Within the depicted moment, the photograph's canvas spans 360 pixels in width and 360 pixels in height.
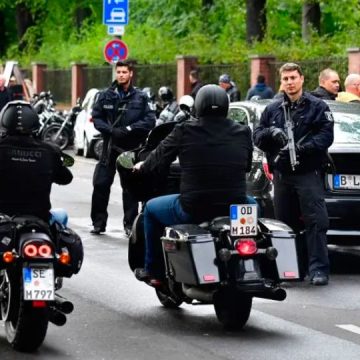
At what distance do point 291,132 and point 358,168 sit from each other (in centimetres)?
96

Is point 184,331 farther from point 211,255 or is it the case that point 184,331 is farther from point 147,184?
point 147,184

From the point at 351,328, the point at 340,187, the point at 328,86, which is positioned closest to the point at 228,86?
the point at 328,86

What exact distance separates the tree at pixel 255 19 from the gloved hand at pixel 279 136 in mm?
30038

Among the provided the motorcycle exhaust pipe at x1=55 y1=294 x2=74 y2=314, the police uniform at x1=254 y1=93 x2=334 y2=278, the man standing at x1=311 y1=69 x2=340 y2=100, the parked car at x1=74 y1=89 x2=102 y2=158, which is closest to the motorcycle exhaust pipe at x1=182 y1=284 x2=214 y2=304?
the motorcycle exhaust pipe at x1=55 y1=294 x2=74 y2=314

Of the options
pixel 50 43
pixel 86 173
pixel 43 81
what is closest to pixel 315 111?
pixel 86 173

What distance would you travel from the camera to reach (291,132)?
40.3 ft

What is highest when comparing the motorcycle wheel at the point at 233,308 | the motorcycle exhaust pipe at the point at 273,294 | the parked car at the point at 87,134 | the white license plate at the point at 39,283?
the white license plate at the point at 39,283

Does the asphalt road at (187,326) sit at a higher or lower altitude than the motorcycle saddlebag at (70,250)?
lower

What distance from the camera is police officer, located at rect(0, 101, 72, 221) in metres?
9.19

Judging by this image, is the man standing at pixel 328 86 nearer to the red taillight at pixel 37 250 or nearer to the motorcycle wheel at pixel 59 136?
the red taillight at pixel 37 250

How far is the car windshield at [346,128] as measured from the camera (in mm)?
13242

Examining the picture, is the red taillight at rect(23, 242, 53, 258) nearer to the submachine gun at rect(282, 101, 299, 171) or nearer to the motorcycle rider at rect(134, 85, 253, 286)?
the motorcycle rider at rect(134, 85, 253, 286)

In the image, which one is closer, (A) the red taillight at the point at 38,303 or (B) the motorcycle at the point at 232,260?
(A) the red taillight at the point at 38,303

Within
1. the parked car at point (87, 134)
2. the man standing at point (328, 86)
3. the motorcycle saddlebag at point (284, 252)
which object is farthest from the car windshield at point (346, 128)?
the parked car at point (87, 134)
